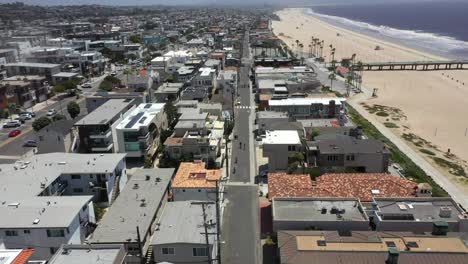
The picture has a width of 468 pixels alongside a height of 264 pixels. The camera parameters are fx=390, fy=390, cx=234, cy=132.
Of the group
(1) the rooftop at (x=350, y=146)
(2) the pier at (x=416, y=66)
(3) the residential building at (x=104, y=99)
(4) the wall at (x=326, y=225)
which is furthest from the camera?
(2) the pier at (x=416, y=66)

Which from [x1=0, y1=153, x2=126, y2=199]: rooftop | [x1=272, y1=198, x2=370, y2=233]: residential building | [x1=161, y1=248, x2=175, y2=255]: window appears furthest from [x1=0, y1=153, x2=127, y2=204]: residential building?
[x1=272, y1=198, x2=370, y2=233]: residential building

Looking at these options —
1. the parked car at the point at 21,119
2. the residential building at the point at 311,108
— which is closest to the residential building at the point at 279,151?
the residential building at the point at 311,108

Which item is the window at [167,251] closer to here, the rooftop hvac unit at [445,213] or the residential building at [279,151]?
the rooftop hvac unit at [445,213]

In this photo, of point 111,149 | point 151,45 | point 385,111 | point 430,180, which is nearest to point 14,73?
point 111,149

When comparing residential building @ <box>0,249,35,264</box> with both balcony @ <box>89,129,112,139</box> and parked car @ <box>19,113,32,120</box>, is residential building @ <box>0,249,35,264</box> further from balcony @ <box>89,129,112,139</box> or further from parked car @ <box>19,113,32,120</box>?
parked car @ <box>19,113,32,120</box>

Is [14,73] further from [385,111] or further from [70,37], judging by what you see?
[385,111]

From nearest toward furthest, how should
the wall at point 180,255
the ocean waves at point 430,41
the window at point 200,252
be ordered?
the wall at point 180,255, the window at point 200,252, the ocean waves at point 430,41
